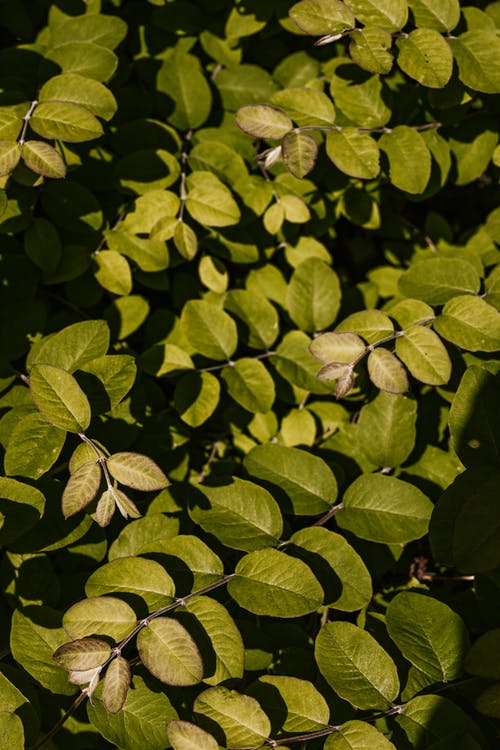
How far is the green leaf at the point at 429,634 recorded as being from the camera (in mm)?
1515

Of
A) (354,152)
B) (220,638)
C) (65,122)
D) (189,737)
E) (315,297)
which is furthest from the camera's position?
(315,297)

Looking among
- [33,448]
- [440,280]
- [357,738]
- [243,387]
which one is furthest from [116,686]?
[440,280]

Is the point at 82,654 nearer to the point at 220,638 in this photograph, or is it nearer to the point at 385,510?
the point at 220,638

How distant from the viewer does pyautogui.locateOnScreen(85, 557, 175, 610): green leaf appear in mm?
1501

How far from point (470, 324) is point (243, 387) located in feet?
2.18

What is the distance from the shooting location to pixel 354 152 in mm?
1926

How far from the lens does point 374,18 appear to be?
6.08ft

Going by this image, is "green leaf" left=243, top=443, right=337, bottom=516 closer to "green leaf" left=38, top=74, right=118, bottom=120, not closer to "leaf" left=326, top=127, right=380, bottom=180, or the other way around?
"leaf" left=326, top=127, right=380, bottom=180

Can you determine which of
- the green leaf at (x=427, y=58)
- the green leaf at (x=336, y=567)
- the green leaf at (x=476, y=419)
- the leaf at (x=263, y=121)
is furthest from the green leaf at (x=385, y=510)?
the green leaf at (x=427, y=58)

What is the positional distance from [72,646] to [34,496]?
36 cm

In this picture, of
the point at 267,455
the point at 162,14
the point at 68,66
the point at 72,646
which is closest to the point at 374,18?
the point at 162,14

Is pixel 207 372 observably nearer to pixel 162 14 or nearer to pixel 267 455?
pixel 267 455

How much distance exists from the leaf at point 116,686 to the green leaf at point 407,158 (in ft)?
4.76

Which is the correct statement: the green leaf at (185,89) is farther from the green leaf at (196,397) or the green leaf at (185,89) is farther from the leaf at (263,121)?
the green leaf at (196,397)
